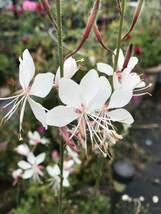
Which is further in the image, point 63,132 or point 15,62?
point 15,62

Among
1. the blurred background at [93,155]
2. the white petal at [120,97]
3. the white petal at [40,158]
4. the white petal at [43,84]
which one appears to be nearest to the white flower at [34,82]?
the white petal at [43,84]

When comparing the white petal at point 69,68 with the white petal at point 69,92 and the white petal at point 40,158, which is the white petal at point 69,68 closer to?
the white petal at point 69,92

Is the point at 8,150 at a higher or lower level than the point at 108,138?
lower

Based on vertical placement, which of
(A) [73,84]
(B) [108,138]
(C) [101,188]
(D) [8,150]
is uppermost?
(A) [73,84]

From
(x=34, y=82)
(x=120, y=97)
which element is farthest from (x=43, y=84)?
(x=120, y=97)

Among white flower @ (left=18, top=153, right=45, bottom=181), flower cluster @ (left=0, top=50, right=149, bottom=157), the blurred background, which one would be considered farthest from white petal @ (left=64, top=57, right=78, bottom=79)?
white flower @ (left=18, top=153, right=45, bottom=181)

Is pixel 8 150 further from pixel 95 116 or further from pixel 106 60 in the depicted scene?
pixel 95 116

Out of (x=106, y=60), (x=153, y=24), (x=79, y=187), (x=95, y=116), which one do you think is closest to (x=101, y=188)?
(x=79, y=187)
